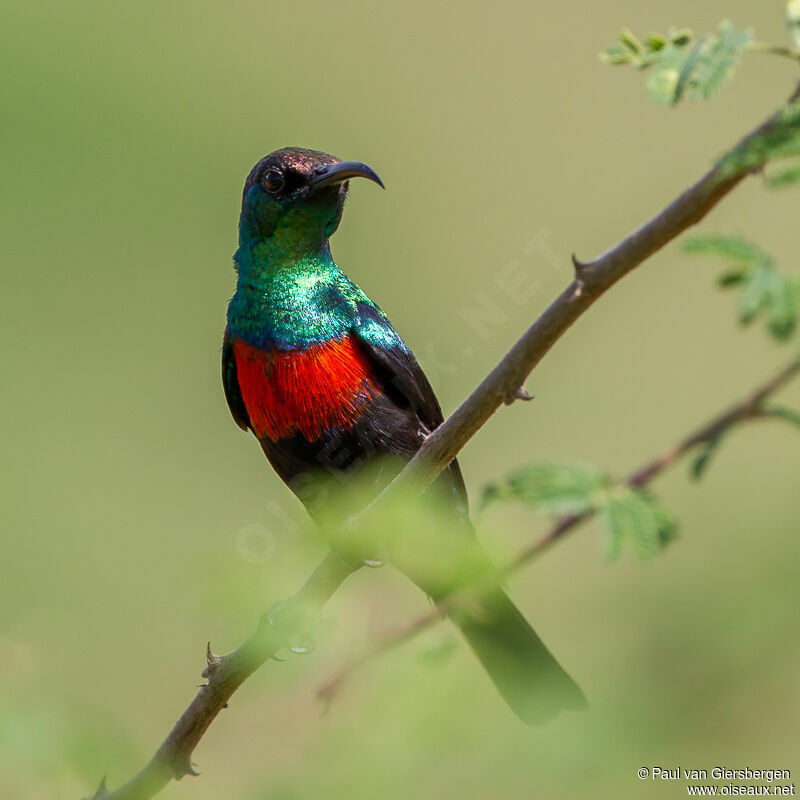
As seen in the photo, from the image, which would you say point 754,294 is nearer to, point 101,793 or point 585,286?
point 585,286

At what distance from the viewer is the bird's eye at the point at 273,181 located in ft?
15.4

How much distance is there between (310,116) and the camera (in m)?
10.3

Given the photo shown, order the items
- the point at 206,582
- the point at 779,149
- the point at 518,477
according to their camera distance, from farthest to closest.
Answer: the point at 206,582
the point at 518,477
the point at 779,149

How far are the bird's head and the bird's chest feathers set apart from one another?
0.52m

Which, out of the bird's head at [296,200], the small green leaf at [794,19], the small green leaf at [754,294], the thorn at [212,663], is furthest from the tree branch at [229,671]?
the bird's head at [296,200]

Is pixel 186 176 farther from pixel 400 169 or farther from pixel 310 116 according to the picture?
pixel 400 169

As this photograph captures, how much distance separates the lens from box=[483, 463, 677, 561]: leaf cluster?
6.62 feet

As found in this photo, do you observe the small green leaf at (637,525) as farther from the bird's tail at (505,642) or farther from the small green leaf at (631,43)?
the bird's tail at (505,642)

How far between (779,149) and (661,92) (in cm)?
32

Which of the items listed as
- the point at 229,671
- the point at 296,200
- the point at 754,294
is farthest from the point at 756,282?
the point at 296,200

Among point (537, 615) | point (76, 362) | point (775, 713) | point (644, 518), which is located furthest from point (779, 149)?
point (76, 362)

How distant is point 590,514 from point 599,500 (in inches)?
1.3

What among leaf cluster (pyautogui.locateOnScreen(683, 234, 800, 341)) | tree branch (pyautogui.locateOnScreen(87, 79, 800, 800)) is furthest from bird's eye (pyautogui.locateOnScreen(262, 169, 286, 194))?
leaf cluster (pyautogui.locateOnScreen(683, 234, 800, 341))

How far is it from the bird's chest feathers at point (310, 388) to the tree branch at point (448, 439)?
4.39 ft
